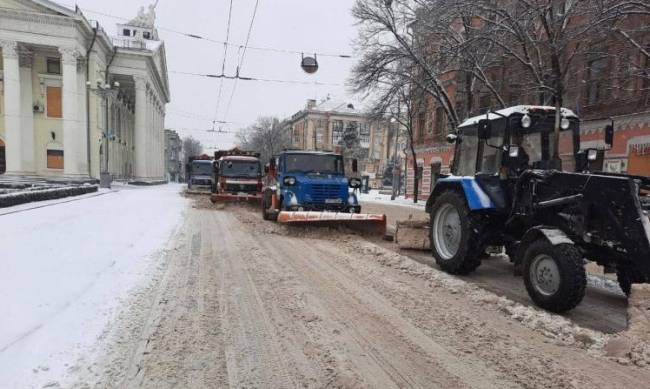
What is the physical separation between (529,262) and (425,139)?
28.9 metres

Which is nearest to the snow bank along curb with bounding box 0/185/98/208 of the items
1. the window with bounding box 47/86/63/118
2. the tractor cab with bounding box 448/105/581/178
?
the tractor cab with bounding box 448/105/581/178

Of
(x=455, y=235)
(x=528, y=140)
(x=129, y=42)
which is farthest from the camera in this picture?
(x=129, y=42)

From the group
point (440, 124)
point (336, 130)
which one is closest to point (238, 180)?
point (440, 124)

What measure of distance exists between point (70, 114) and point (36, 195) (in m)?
18.7

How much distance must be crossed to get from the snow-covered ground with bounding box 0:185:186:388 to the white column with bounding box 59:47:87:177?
23.5 metres

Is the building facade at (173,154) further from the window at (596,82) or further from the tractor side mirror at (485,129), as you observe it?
the tractor side mirror at (485,129)

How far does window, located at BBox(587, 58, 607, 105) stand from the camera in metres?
16.1

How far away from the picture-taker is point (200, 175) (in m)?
29.9

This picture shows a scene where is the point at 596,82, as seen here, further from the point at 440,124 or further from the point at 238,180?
the point at 238,180

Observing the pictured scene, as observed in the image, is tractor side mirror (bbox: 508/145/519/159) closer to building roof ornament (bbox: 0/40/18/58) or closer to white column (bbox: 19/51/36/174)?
building roof ornament (bbox: 0/40/18/58)

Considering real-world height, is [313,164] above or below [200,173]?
above

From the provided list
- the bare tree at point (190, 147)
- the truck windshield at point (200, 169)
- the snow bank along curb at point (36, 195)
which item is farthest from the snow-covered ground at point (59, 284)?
the bare tree at point (190, 147)

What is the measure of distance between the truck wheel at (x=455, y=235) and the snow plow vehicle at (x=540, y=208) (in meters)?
0.02

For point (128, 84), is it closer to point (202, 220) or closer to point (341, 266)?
point (202, 220)
